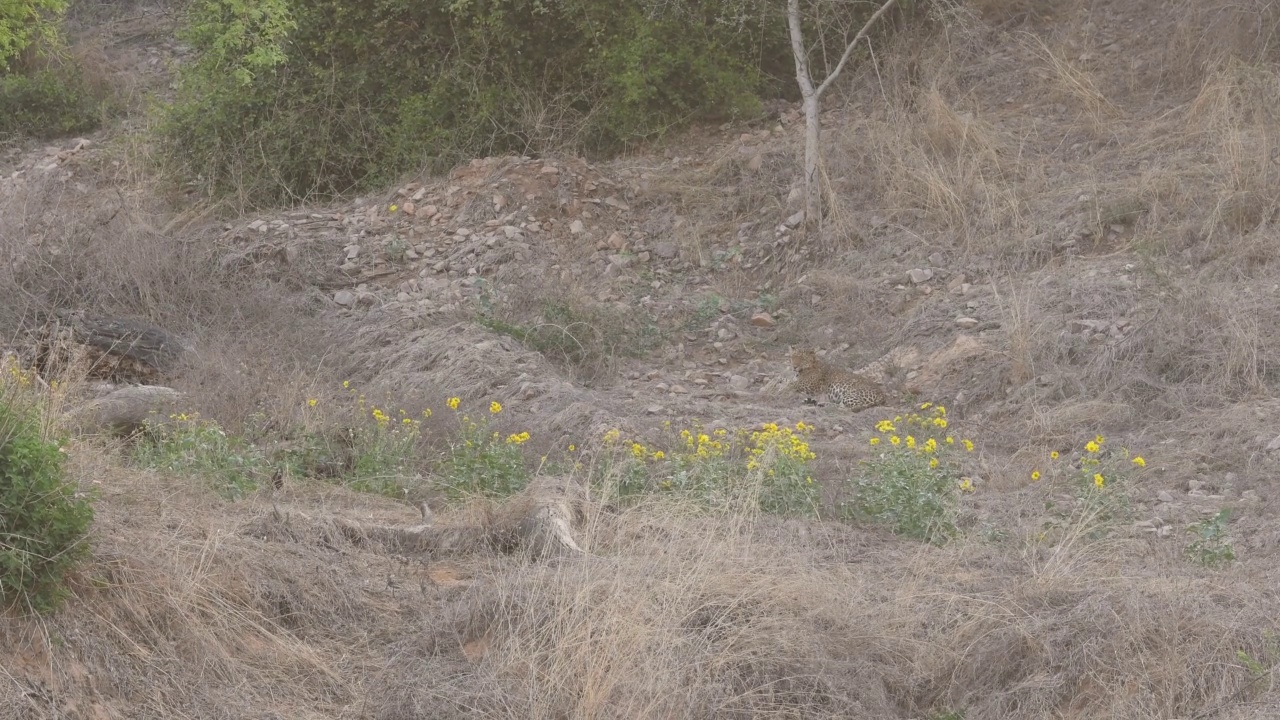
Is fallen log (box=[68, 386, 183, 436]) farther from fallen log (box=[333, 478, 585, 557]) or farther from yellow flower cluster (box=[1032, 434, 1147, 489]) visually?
yellow flower cluster (box=[1032, 434, 1147, 489])

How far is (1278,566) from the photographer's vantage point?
5363 mm

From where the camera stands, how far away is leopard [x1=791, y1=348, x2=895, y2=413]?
866 centimetres

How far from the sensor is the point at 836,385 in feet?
28.7

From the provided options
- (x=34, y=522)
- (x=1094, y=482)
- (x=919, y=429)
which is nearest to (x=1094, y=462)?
(x=1094, y=482)

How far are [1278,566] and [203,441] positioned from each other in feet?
14.9

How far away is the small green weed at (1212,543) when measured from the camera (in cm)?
541

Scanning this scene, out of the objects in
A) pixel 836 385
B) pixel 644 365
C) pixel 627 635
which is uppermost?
pixel 627 635

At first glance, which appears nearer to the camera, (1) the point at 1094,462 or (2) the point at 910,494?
(2) the point at 910,494

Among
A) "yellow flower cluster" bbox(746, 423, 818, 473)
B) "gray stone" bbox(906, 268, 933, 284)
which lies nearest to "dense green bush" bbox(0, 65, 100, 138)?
"gray stone" bbox(906, 268, 933, 284)

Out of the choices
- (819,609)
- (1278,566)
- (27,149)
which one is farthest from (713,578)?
(27,149)

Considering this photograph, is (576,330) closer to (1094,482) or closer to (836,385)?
(836,385)

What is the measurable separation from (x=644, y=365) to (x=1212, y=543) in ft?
15.9

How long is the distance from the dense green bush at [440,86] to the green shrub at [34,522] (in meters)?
8.67

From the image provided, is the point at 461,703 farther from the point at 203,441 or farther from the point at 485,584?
the point at 203,441
